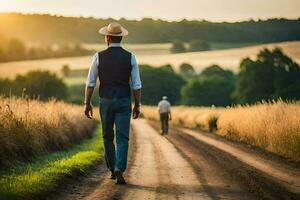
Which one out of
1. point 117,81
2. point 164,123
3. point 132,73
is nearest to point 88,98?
point 117,81

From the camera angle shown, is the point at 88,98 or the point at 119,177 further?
the point at 88,98

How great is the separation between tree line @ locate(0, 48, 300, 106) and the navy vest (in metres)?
50.1

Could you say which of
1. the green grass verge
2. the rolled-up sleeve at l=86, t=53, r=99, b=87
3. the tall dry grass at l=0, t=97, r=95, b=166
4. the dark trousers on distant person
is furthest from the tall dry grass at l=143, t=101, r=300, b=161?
the rolled-up sleeve at l=86, t=53, r=99, b=87

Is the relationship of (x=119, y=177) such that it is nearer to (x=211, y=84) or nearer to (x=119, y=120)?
(x=119, y=120)

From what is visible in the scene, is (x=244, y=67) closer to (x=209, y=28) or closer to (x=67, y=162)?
(x=209, y=28)

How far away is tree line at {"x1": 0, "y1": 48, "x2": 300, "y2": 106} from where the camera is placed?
328ft

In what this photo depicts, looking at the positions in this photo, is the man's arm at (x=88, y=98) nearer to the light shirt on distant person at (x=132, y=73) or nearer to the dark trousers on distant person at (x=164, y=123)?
the light shirt on distant person at (x=132, y=73)

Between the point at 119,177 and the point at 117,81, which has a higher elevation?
the point at 117,81

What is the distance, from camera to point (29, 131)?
15.6 metres

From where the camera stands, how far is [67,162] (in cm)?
1416

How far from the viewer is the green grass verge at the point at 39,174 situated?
942 centimetres

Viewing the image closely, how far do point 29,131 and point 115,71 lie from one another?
4.88 meters

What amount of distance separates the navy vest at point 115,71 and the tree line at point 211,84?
164 ft

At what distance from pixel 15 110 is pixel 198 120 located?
99.9 ft
